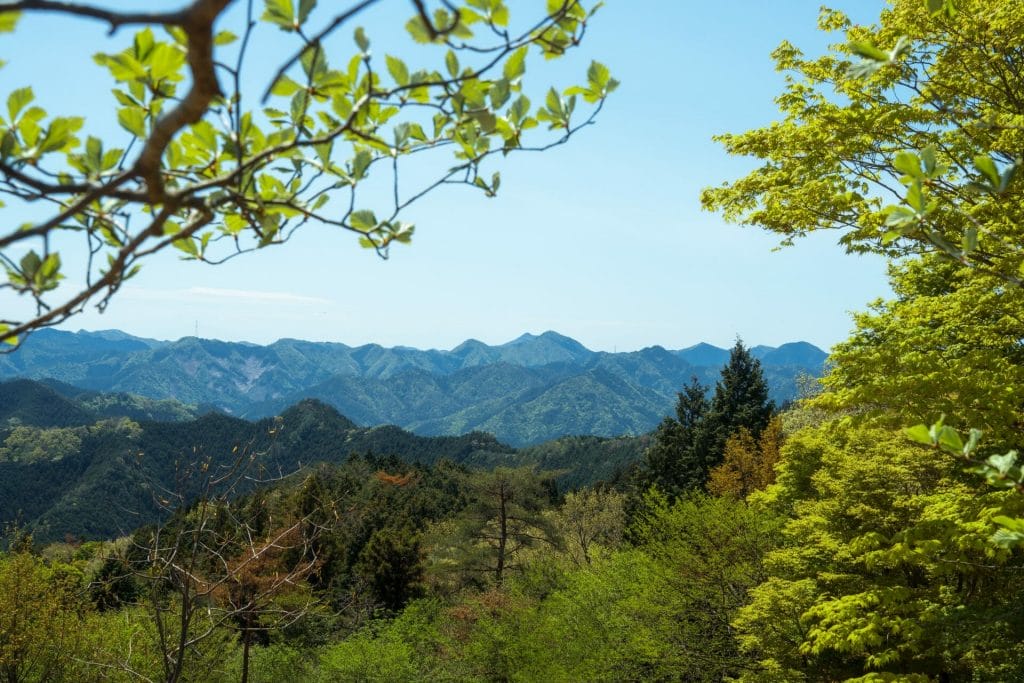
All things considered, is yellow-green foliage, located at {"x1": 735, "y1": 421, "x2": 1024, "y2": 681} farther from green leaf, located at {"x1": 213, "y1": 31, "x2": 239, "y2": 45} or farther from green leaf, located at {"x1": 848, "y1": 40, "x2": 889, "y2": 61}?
green leaf, located at {"x1": 213, "y1": 31, "x2": 239, "y2": 45}

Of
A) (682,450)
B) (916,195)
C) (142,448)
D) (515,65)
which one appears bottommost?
(142,448)

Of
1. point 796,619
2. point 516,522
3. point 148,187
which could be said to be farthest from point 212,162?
point 516,522

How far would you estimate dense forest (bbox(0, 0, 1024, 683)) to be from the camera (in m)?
5.17

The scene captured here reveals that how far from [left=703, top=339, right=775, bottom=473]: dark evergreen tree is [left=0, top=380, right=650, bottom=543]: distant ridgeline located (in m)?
52.1

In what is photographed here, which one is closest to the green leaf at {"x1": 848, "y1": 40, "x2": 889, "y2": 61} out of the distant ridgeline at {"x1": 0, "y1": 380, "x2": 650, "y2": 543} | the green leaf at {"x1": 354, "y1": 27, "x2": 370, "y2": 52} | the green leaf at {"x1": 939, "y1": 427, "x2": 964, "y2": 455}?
the green leaf at {"x1": 939, "y1": 427, "x2": 964, "y2": 455}

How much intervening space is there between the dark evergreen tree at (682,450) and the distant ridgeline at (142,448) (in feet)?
164

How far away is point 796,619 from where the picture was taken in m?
10.9

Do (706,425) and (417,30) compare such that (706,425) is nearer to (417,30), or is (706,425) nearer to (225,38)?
(417,30)

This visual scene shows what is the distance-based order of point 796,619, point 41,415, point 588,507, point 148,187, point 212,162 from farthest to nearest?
point 41,415, point 588,507, point 796,619, point 212,162, point 148,187

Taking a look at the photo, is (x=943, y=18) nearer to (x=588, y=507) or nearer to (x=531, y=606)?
(x=531, y=606)

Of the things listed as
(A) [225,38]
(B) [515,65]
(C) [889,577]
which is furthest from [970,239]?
(C) [889,577]

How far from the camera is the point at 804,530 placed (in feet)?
35.5

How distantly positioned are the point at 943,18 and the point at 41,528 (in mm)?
121411

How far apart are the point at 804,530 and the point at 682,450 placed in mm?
20934
